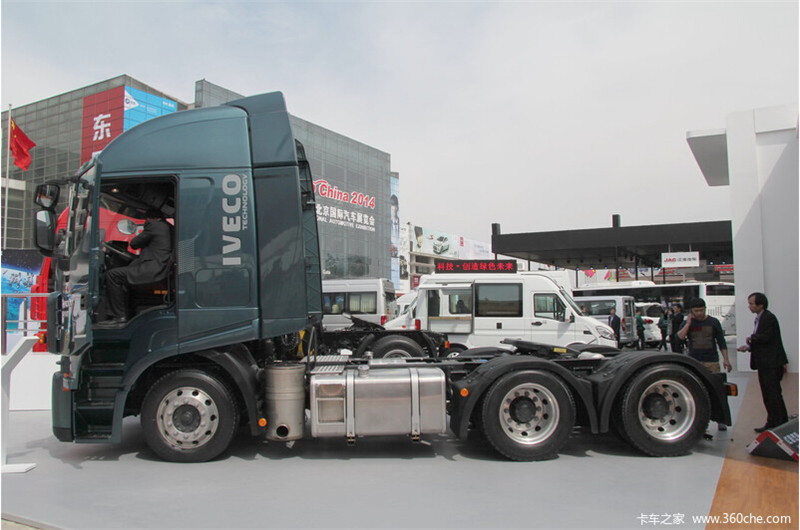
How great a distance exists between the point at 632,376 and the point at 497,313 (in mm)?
7852

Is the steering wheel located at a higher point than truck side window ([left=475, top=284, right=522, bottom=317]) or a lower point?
higher

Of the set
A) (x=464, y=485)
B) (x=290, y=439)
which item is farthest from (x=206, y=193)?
(x=464, y=485)

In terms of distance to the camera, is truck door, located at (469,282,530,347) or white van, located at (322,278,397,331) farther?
white van, located at (322,278,397,331)

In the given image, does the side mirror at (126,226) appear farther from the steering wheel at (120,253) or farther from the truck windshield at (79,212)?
the truck windshield at (79,212)

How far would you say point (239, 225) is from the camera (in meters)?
5.77

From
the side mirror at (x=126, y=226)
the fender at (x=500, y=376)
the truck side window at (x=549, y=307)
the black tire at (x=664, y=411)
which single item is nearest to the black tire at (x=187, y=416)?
the side mirror at (x=126, y=226)

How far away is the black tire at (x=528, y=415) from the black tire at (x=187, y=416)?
2635mm

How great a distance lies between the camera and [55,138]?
40781mm

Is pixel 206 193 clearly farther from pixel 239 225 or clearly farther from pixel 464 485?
pixel 464 485

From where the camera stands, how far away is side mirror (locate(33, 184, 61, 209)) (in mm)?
5469

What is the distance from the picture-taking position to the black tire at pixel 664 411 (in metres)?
5.93

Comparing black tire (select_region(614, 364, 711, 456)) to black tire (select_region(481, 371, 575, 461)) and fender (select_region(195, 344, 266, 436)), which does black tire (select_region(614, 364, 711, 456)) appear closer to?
black tire (select_region(481, 371, 575, 461))

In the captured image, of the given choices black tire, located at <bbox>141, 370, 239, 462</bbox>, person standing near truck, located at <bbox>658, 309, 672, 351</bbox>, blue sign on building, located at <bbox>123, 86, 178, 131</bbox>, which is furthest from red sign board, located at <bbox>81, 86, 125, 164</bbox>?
black tire, located at <bbox>141, 370, 239, 462</bbox>

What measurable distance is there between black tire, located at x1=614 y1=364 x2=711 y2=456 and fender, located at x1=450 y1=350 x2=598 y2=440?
1.27ft
